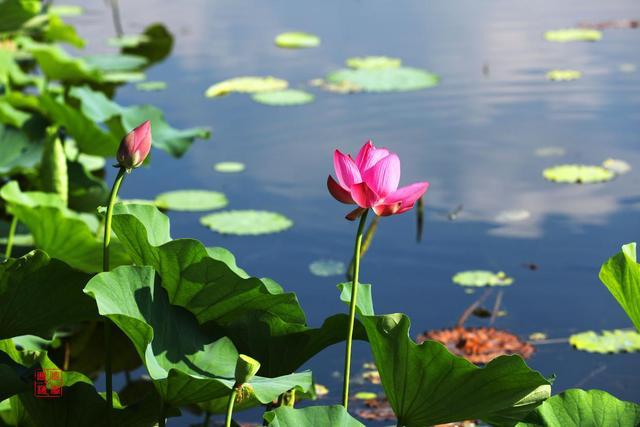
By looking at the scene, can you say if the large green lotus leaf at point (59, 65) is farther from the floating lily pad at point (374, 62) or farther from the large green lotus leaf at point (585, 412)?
the large green lotus leaf at point (585, 412)

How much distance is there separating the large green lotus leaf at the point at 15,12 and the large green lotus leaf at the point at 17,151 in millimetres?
273

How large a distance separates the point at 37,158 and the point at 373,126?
1.43 metres

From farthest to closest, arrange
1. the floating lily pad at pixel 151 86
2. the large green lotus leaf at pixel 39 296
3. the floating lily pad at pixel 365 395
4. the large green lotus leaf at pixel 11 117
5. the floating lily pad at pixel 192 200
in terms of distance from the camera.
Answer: the floating lily pad at pixel 151 86 → the floating lily pad at pixel 192 200 → the large green lotus leaf at pixel 11 117 → the floating lily pad at pixel 365 395 → the large green lotus leaf at pixel 39 296

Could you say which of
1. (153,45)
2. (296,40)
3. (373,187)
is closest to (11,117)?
(373,187)

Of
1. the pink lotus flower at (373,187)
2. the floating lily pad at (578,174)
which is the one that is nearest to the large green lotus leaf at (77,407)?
the pink lotus flower at (373,187)

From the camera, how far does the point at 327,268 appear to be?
8.31 ft

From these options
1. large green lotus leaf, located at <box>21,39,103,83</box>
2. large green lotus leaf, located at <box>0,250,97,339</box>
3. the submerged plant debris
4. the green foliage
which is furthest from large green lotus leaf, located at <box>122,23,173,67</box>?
large green lotus leaf, located at <box>0,250,97,339</box>

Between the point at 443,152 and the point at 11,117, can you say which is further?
the point at 443,152

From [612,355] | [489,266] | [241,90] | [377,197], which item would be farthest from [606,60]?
[377,197]

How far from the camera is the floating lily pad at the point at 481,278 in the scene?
2.41m

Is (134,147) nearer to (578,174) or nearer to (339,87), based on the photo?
(578,174)

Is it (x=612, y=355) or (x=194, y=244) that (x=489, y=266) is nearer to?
(x=612, y=355)

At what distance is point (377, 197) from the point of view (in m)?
1.04

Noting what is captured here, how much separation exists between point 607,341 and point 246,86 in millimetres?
2435
